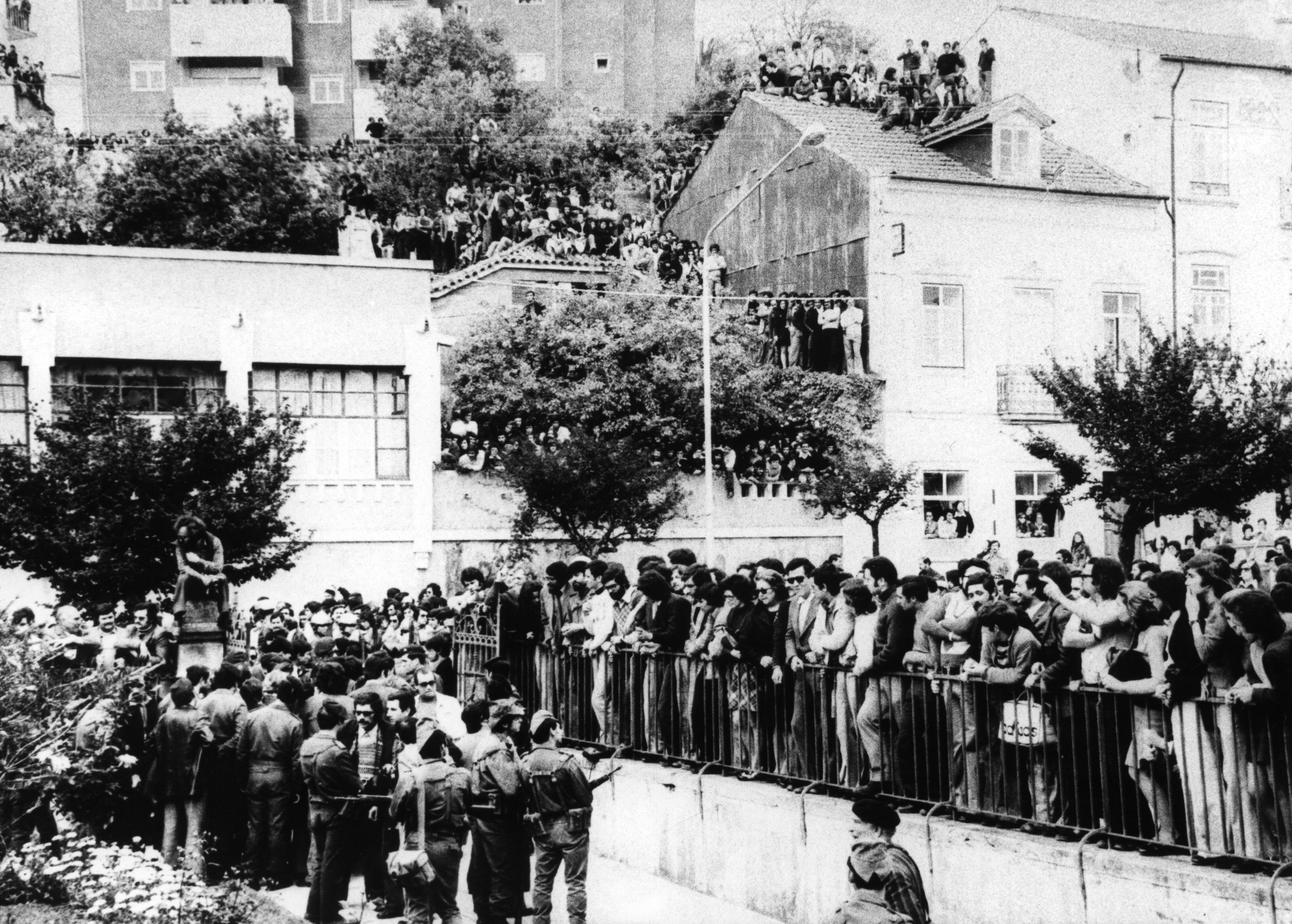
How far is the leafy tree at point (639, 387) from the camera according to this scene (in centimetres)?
3103

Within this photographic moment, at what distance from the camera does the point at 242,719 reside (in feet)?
44.1

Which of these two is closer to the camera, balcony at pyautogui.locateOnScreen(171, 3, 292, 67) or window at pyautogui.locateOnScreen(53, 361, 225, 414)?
window at pyautogui.locateOnScreen(53, 361, 225, 414)

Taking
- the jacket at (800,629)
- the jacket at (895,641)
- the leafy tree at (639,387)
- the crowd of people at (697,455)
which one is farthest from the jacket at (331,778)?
the crowd of people at (697,455)

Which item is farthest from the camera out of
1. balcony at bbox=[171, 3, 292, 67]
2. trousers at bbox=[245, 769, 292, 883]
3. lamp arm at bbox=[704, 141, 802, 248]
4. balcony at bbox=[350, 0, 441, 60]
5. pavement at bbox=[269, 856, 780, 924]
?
balcony at bbox=[350, 0, 441, 60]

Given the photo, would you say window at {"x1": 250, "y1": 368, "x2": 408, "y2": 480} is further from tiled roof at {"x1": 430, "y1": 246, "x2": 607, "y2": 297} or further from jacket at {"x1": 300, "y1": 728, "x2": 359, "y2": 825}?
jacket at {"x1": 300, "y1": 728, "x2": 359, "y2": 825}

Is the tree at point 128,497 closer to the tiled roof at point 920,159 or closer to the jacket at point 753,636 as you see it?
the jacket at point 753,636

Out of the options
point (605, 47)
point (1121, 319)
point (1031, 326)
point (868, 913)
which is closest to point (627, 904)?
point (868, 913)

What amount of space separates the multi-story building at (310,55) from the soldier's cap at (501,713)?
47484mm

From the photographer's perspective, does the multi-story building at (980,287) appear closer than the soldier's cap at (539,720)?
No

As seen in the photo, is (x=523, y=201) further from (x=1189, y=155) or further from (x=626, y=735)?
(x=626, y=735)

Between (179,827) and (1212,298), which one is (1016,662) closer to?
(179,827)

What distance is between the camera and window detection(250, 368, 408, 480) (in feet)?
103

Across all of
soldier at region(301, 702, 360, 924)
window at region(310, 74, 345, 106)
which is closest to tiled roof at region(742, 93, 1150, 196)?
soldier at region(301, 702, 360, 924)

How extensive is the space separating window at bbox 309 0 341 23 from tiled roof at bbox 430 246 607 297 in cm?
2705
